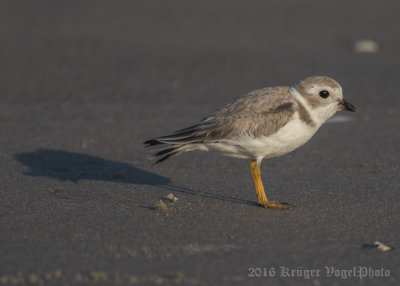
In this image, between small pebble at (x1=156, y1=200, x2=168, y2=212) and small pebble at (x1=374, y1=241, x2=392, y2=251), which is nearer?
small pebble at (x1=374, y1=241, x2=392, y2=251)

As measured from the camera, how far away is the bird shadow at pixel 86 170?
6.86 metres

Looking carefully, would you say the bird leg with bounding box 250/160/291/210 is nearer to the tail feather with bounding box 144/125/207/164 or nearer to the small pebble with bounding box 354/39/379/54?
the tail feather with bounding box 144/125/207/164

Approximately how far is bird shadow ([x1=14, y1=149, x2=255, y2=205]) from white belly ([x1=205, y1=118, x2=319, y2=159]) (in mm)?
587

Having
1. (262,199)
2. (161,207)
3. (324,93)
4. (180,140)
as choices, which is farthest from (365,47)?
(161,207)

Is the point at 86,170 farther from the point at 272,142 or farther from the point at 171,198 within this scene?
the point at 272,142

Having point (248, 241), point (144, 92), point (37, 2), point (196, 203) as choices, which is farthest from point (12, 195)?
point (37, 2)

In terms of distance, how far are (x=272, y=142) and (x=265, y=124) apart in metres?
0.18

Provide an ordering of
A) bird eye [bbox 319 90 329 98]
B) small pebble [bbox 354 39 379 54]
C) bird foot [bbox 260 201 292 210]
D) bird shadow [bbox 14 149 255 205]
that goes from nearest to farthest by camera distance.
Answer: bird foot [bbox 260 201 292 210]
bird eye [bbox 319 90 329 98]
bird shadow [bbox 14 149 255 205]
small pebble [bbox 354 39 379 54]

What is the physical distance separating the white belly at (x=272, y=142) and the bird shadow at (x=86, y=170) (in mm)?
587

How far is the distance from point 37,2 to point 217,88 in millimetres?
7041

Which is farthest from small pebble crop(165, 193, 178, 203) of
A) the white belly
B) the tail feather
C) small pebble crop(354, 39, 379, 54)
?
small pebble crop(354, 39, 379, 54)

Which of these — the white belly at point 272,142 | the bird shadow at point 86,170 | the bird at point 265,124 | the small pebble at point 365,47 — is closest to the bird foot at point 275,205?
the bird at point 265,124

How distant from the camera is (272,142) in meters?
5.93

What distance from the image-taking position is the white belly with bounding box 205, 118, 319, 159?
5902 mm
